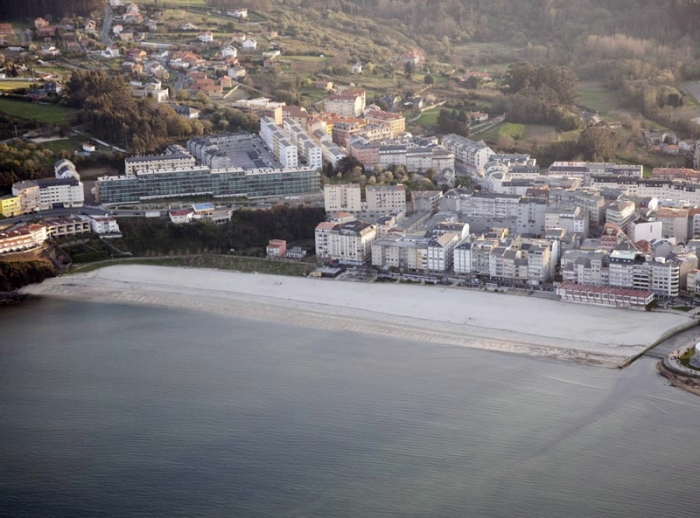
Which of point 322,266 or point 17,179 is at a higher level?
point 17,179

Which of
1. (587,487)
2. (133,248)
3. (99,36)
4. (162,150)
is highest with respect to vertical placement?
(99,36)

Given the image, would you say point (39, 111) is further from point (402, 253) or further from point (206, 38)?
point (402, 253)

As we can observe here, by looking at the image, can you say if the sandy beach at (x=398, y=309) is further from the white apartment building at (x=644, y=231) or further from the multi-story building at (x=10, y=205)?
the white apartment building at (x=644, y=231)

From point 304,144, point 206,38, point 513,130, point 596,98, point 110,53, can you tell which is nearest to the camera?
point 304,144

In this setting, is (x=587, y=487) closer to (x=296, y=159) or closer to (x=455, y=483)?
(x=455, y=483)

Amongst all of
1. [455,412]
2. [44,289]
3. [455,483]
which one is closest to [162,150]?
[44,289]

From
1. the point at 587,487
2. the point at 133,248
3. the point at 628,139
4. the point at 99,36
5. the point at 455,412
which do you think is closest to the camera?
the point at 587,487

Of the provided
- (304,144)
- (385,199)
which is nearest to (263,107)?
(304,144)

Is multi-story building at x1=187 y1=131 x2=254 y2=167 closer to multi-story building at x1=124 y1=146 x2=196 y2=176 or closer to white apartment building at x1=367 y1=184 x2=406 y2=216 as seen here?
multi-story building at x1=124 y1=146 x2=196 y2=176
